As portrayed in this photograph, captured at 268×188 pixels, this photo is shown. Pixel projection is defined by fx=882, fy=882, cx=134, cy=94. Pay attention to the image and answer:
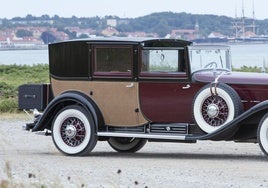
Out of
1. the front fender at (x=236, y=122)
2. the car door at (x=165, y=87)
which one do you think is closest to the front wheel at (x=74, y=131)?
the car door at (x=165, y=87)

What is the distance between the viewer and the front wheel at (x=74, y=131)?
13.0 meters

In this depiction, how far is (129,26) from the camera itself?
5962cm

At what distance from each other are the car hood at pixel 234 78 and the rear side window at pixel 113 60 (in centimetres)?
104

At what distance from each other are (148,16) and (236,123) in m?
58.2

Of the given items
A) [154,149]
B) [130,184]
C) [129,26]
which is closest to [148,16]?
[129,26]

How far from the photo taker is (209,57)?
43.4 feet

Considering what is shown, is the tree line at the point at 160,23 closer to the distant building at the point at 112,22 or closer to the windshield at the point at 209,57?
the distant building at the point at 112,22

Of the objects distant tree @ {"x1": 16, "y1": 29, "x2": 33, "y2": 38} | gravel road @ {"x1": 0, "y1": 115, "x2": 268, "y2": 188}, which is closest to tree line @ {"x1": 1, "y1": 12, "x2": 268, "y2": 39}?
distant tree @ {"x1": 16, "y1": 29, "x2": 33, "y2": 38}

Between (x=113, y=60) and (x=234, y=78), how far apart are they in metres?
1.89

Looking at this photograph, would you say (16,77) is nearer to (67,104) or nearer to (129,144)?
(129,144)

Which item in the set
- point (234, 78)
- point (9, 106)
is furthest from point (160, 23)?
point (234, 78)

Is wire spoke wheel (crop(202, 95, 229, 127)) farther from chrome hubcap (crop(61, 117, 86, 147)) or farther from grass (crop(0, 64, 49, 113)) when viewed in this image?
grass (crop(0, 64, 49, 113))

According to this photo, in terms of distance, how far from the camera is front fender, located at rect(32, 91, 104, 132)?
13.0m

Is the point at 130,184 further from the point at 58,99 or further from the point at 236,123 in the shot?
the point at 58,99
